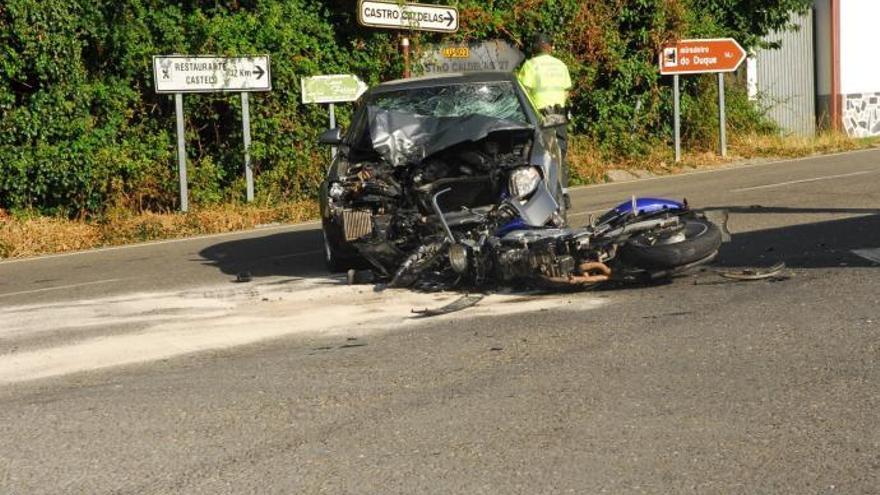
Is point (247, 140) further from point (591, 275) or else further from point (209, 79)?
point (591, 275)

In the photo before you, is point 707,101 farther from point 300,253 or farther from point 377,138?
point 377,138

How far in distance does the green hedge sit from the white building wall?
10504 millimetres

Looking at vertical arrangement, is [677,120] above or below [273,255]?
above

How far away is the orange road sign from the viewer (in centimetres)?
2377

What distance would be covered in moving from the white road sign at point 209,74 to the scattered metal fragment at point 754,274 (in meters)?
10.2

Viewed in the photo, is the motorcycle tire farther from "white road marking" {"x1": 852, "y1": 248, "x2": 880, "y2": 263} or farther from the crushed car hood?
the crushed car hood

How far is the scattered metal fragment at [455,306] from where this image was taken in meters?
9.34

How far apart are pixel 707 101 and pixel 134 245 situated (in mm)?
13010

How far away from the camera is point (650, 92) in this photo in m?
24.2

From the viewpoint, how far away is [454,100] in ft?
41.5

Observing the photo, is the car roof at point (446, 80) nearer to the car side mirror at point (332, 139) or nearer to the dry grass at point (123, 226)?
the car side mirror at point (332, 139)

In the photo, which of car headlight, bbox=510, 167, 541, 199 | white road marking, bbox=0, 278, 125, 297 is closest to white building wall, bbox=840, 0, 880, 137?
car headlight, bbox=510, 167, 541, 199

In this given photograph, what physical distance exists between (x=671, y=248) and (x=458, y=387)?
9.45 feet

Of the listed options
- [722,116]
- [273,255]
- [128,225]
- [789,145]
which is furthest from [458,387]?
[789,145]
